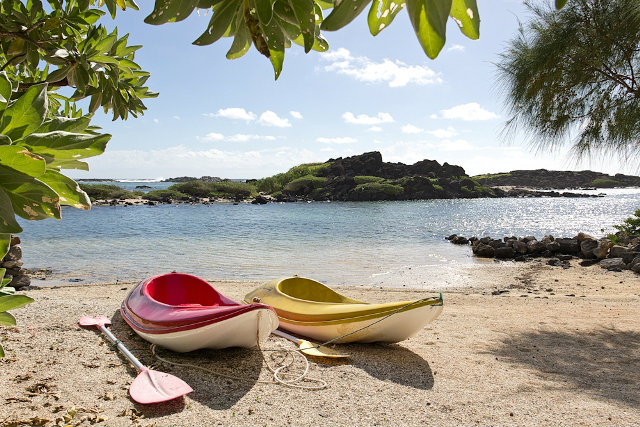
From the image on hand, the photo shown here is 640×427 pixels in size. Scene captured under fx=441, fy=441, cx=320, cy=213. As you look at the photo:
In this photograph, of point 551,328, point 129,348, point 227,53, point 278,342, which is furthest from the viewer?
point 551,328

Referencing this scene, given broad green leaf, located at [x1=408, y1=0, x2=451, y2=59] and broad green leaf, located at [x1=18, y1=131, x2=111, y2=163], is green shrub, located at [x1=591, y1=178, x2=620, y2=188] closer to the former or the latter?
broad green leaf, located at [x1=408, y1=0, x2=451, y2=59]

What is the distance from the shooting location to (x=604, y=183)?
116 metres

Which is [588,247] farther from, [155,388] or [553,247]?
[155,388]

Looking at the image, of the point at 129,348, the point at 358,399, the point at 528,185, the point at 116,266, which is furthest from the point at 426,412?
the point at 528,185

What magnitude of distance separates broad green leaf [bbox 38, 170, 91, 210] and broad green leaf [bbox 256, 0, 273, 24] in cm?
54

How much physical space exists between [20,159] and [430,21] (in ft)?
2.55

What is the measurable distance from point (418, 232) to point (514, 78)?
1869cm

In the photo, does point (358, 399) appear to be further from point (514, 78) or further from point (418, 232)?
point (418, 232)

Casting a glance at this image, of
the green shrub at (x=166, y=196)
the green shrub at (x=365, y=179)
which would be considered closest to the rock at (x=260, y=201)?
the green shrub at (x=166, y=196)

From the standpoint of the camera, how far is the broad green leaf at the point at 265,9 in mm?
898

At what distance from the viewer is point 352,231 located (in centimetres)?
2541

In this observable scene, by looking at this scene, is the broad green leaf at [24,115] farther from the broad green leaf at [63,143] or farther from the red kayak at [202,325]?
the red kayak at [202,325]

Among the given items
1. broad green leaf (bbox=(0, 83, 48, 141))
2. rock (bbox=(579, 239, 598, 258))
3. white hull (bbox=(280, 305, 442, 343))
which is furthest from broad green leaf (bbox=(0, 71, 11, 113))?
rock (bbox=(579, 239, 598, 258))

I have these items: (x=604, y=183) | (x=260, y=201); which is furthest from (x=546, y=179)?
(x=260, y=201)
